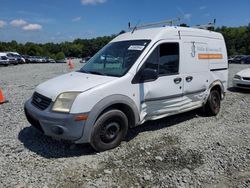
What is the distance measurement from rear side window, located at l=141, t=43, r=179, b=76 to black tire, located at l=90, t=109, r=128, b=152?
3.70 ft

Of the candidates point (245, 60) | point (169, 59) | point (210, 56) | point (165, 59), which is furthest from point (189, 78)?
point (245, 60)

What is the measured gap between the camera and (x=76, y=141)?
373cm

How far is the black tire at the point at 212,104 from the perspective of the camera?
6.04 m

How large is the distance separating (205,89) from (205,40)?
1223mm

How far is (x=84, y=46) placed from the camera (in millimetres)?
124125

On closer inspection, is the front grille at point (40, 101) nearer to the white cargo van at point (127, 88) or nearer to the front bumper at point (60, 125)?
the white cargo van at point (127, 88)

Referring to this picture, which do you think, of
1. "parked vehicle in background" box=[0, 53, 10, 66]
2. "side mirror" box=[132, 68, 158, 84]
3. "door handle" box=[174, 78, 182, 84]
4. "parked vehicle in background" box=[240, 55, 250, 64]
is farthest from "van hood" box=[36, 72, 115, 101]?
"parked vehicle in background" box=[240, 55, 250, 64]

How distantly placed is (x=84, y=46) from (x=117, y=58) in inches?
4880

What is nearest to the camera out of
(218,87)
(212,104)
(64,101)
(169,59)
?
(64,101)

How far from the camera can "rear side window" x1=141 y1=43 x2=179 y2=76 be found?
454 cm

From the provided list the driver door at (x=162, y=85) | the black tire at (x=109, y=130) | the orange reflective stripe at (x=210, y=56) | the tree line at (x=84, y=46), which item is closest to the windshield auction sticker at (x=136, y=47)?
the driver door at (x=162, y=85)

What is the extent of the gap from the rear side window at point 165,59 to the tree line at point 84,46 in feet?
102

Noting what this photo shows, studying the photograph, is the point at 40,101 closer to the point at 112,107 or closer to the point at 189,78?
the point at 112,107

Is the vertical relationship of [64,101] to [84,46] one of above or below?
below
